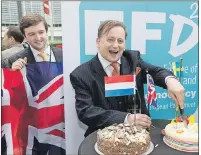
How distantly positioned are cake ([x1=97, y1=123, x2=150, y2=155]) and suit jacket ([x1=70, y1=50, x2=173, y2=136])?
210 mm

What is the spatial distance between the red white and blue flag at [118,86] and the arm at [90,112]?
0.37ft

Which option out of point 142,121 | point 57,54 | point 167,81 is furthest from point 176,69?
point 57,54

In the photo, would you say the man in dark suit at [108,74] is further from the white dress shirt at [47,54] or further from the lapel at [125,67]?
the white dress shirt at [47,54]

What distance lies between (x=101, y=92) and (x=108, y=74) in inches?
5.3

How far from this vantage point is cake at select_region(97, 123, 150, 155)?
115cm

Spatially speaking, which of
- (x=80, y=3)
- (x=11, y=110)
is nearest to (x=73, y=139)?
(x=11, y=110)

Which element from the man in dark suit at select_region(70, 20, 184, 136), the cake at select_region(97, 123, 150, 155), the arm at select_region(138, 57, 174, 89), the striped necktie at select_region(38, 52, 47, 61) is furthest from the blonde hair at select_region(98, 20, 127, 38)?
the cake at select_region(97, 123, 150, 155)

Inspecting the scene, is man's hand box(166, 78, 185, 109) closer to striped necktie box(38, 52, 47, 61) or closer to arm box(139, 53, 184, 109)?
arm box(139, 53, 184, 109)

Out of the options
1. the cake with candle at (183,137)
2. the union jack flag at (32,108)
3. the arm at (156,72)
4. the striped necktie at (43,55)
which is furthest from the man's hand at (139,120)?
the striped necktie at (43,55)

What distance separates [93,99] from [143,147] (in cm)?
50

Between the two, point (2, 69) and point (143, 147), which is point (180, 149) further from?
point (2, 69)

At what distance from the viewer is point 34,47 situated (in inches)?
66.6

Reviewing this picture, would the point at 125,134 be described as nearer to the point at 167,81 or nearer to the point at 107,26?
the point at 167,81

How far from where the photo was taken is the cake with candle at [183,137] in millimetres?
1200
